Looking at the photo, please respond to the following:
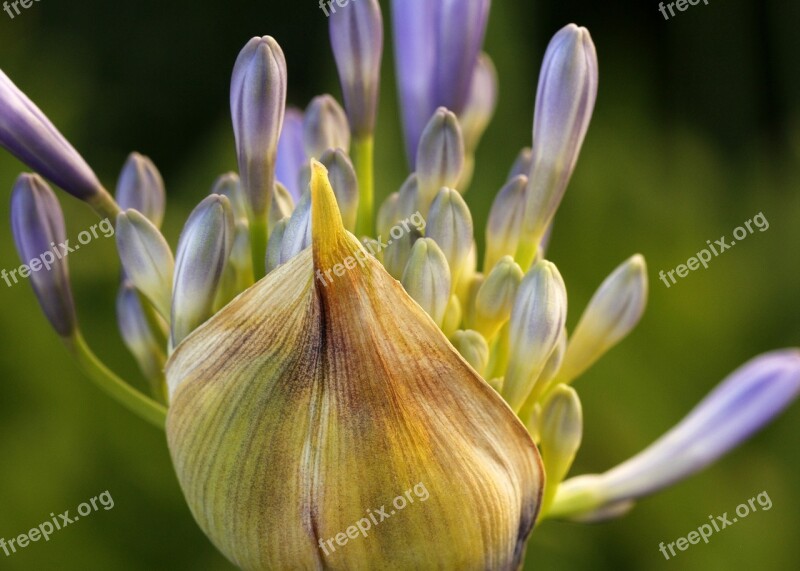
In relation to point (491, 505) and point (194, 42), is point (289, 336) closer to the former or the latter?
point (491, 505)

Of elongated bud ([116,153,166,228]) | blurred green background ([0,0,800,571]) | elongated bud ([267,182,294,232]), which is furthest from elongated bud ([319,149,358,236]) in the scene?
blurred green background ([0,0,800,571])

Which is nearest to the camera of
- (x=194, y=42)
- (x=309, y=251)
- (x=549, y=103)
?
(x=309, y=251)

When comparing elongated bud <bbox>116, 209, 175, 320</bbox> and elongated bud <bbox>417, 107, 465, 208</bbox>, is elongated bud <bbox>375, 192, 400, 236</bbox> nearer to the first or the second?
elongated bud <bbox>417, 107, 465, 208</bbox>

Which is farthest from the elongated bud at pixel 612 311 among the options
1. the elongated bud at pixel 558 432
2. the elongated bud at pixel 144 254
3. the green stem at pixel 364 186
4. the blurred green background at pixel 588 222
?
the blurred green background at pixel 588 222

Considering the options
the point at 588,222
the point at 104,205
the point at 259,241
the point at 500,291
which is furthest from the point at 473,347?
the point at 588,222

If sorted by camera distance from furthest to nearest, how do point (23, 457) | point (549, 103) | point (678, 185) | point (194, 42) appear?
point (194, 42), point (678, 185), point (23, 457), point (549, 103)

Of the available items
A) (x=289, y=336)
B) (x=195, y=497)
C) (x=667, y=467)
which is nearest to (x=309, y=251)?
(x=289, y=336)
